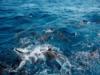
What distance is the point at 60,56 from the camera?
9133mm

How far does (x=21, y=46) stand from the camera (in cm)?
955

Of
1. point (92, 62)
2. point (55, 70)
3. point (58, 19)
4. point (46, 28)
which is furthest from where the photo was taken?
point (58, 19)

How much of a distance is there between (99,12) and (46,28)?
5069 mm

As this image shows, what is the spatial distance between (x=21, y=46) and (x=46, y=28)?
2.48 meters

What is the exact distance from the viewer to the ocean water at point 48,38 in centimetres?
848

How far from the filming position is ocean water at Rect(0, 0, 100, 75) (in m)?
8.48

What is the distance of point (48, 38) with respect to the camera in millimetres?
10516

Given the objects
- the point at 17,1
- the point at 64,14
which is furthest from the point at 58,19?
the point at 17,1

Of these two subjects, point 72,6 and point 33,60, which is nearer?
point 33,60

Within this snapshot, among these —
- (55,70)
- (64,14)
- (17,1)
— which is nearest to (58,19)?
(64,14)

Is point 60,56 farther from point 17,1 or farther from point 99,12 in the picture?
point 17,1

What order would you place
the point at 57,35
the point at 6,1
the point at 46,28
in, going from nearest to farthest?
the point at 57,35
the point at 46,28
the point at 6,1

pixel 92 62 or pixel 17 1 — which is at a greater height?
pixel 17 1

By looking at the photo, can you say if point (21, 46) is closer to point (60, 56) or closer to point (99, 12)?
point (60, 56)
